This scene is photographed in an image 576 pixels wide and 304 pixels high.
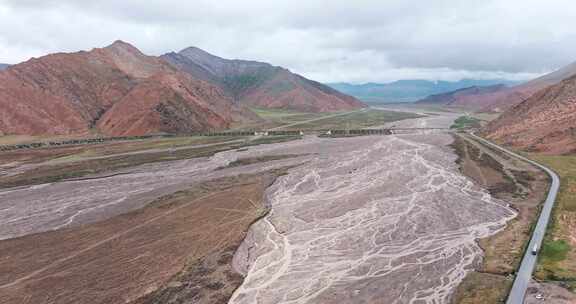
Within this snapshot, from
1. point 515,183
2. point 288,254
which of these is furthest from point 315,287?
point 515,183

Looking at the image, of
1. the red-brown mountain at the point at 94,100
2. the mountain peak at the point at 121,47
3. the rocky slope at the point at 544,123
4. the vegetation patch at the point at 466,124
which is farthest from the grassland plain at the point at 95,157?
the mountain peak at the point at 121,47

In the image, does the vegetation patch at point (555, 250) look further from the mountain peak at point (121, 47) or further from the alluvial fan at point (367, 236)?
the mountain peak at point (121, 47)

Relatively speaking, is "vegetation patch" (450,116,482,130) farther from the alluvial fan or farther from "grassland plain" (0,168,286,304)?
"grassland plain" (0,168,286,304)

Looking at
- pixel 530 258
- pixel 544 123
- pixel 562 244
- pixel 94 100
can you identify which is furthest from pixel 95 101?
pixel 562 244

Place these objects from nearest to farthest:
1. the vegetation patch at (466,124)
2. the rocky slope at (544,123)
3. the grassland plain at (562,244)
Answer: the grassland plain at (562,244) → the rocky slope at (544,123) → the vegetation patch at (466,124)

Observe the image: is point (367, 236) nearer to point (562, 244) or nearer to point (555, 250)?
point (555, 250)

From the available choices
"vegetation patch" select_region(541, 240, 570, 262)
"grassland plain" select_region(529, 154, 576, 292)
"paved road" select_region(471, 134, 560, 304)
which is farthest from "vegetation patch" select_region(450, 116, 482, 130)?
"vegetation patch" select_region(541, 240, 570, 262)

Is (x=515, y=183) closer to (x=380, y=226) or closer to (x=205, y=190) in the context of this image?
(x=380, y=226)
